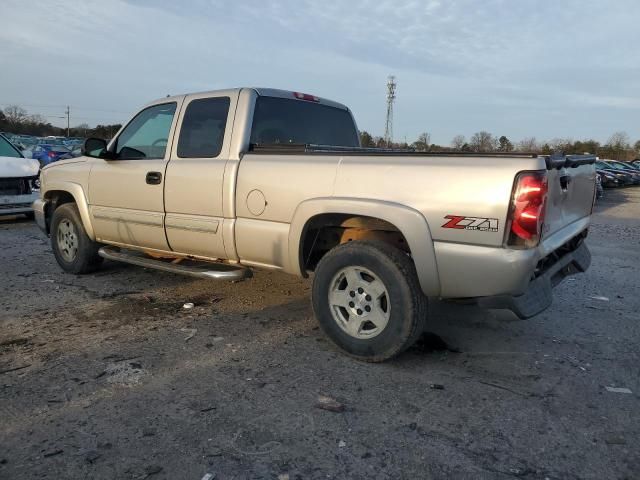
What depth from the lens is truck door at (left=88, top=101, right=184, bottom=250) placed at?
5047 millimetres

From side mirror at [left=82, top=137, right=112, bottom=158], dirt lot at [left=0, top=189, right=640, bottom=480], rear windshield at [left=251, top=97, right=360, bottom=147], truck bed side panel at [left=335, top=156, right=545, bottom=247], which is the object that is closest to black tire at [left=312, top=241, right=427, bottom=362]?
dirt lot at [left=0, top=189, right=640, bottom=480]

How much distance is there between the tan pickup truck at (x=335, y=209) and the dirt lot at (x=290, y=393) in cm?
39

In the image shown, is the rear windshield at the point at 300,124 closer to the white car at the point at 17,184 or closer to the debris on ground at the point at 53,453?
the debris on ground at the point at 53,453

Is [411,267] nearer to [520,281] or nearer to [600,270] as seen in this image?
[520,281]

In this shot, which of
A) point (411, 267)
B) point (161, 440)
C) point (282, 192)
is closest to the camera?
point (161, 440)

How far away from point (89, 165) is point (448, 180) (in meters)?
4.18

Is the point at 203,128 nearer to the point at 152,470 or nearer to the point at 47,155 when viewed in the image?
the point at 152,470

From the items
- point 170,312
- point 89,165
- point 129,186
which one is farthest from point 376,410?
point 89,165

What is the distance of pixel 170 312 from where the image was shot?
4.93 meters

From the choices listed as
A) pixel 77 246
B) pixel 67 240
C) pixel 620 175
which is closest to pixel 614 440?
pixel 77 246

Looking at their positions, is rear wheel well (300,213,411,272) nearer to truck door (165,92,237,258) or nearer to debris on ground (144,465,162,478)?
truck door (165,92,237,258)

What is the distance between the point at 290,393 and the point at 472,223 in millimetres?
1579

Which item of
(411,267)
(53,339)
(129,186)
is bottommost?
(53,339)

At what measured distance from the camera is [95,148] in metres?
5.57
